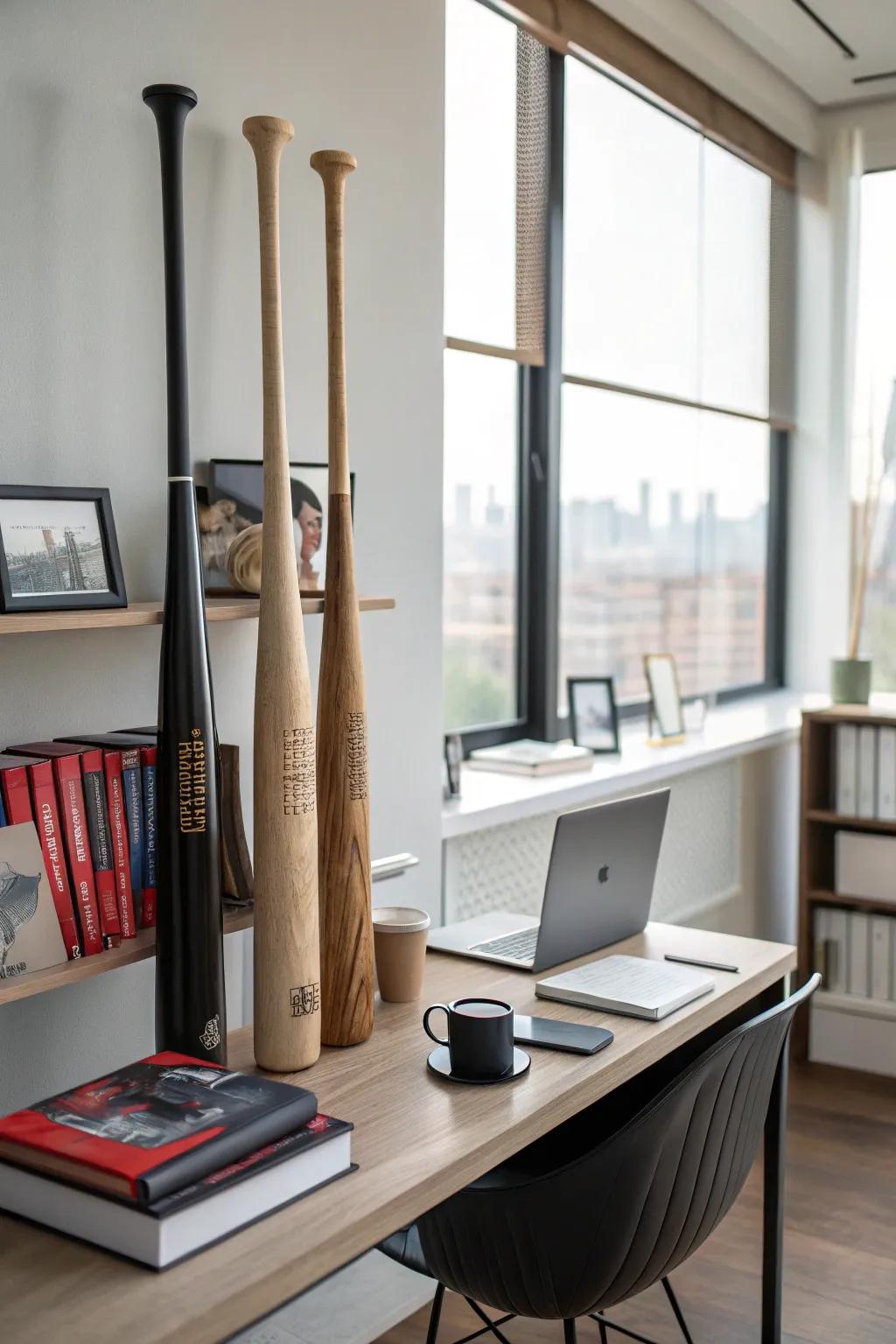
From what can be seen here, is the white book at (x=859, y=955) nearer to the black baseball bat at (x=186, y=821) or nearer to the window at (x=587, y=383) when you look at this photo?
the window at (x=587, y=383)

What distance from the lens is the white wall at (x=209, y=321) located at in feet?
5.19

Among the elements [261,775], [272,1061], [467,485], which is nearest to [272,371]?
[261,775]

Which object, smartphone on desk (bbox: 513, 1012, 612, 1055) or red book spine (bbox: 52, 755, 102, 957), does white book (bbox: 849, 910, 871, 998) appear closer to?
smartphone on desk (bbox: 513, 1012, 612, 1055)

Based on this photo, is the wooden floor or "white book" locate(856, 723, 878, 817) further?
"white book" locate(856, 723, 878, 817)

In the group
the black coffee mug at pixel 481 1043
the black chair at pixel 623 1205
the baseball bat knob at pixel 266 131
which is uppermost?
the baseball bat knob at pixel 266 131

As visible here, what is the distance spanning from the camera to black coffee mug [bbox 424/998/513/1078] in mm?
1482

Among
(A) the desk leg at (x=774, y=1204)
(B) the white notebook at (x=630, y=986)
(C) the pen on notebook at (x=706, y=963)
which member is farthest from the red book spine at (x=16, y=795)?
(A) the desk leg at (x=774, y=1204)

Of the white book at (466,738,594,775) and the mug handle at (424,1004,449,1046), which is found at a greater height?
the white book at (466,738,594,775)

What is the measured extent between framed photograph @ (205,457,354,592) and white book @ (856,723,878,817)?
6.52ft

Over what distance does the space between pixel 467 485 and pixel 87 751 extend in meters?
1.58

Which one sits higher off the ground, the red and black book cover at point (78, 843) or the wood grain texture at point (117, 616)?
the wood grain texture at point (117, 616)

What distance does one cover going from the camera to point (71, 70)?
160 cm

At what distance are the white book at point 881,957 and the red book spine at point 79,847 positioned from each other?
2563mm

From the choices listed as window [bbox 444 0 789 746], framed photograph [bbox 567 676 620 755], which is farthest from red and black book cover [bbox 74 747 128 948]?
framed photograph [bbox 567 676 620 755]
